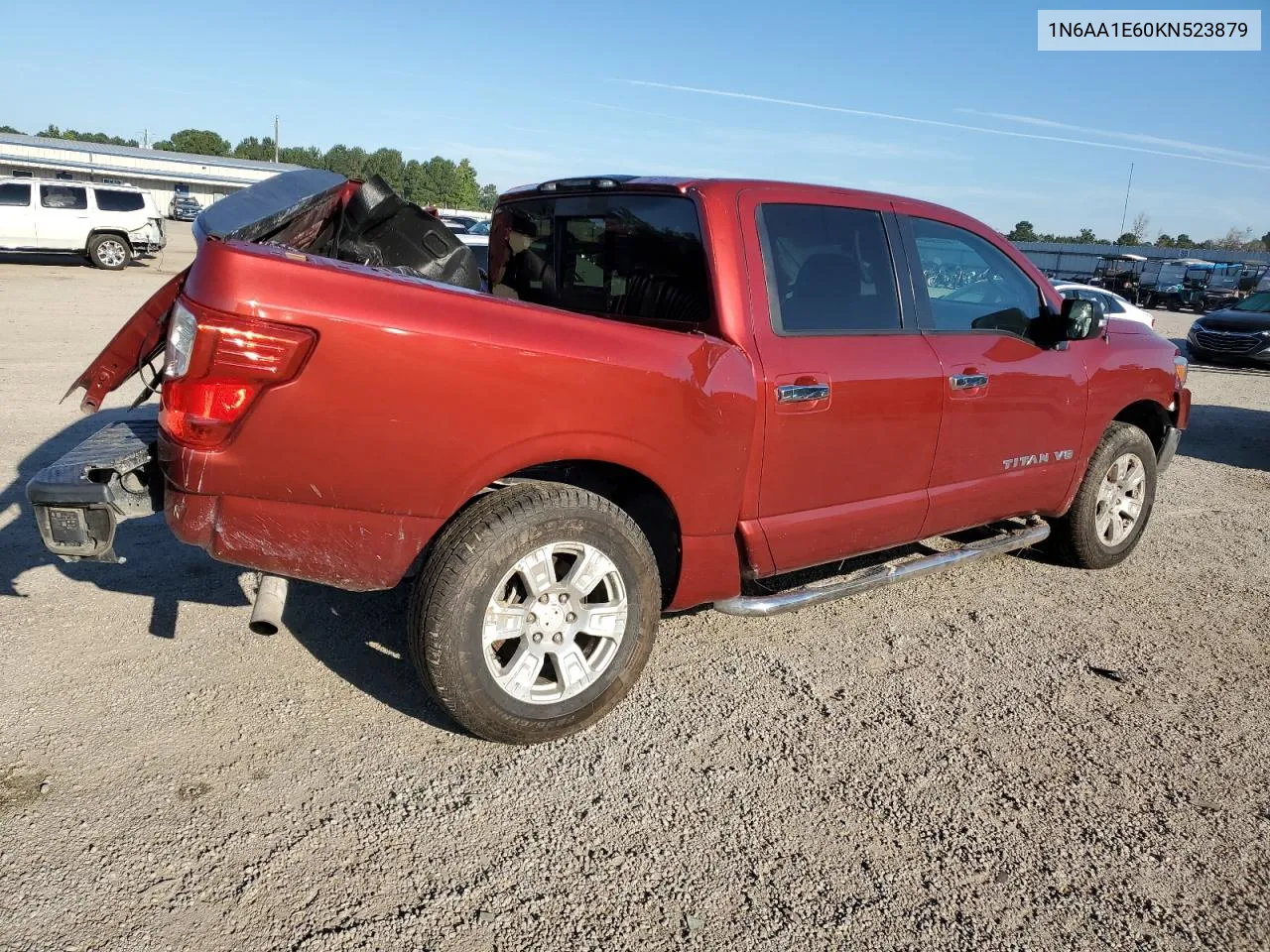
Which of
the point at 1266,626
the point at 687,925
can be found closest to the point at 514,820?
the point at 687,925

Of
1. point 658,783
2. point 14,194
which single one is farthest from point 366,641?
point 14,194

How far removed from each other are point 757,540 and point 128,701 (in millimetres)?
2318

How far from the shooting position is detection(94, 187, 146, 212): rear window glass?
22781mm

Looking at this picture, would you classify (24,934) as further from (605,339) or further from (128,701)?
(605,339)

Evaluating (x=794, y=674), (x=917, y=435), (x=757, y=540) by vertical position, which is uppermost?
(x=917, y=435)

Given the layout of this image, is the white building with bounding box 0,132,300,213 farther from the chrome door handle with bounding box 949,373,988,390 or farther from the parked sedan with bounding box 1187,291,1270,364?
the chrome door handle with bounding box 949,373,988,390

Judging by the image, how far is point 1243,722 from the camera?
3.57 metres

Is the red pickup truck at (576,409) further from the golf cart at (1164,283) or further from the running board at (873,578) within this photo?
the golf cart at (1164,283)

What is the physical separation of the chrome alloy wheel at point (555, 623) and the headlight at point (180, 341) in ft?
3.63

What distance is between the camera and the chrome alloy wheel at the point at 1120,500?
5.13 metres

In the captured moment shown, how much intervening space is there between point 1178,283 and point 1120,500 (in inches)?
1553

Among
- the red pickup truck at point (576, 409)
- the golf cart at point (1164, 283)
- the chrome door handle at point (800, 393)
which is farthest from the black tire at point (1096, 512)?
the golf cart at point (1164, 283)

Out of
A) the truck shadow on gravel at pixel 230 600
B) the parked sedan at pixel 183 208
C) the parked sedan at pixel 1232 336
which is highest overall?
the parked sedan at pixel 183 208

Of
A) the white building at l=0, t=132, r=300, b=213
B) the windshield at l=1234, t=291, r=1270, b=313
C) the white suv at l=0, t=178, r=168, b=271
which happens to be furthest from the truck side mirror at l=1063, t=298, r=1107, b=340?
the white building at l=0, t=132, r=300, b=213
